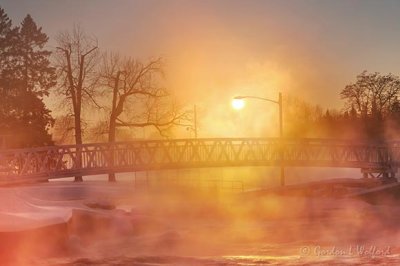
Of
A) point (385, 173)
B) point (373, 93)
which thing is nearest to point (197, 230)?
point (385, 173)

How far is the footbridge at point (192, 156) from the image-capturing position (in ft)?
116

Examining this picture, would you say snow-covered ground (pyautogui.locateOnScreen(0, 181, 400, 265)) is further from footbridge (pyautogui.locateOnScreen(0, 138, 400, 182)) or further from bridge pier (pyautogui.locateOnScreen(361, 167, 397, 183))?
bridge pier (pyautogui.locateOnScreen(361, 167, 397, 183))

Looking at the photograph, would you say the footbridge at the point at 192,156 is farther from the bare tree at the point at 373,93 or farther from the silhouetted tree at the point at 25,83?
the bare tree at the point at 373,93

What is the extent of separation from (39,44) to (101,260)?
43189 mm

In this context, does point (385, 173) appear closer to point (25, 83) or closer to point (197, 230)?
point (197, 230)

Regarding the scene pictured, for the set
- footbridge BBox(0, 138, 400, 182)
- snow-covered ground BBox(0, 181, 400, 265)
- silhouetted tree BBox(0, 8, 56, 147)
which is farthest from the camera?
silhouetted tree BBox(0, 8, 56, 147)

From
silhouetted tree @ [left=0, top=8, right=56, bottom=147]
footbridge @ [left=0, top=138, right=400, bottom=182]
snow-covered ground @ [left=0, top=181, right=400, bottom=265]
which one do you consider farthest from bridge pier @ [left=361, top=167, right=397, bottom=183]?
silhouetted tree @ [left=0, top=8, right=56, bottom=147]

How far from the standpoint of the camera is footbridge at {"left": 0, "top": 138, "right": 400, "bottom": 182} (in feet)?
116

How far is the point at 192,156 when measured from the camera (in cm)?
4331

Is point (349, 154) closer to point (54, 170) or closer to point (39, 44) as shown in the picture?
point (54, 170)

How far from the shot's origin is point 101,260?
15.1m

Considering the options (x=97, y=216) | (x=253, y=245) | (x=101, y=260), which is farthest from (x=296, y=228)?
(x=101, y=260)

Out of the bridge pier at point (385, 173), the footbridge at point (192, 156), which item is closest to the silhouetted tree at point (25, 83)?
the footbridge at point (192, 156)

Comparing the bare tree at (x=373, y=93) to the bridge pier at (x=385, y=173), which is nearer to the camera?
the bridge pier at (x=385, y=173)
